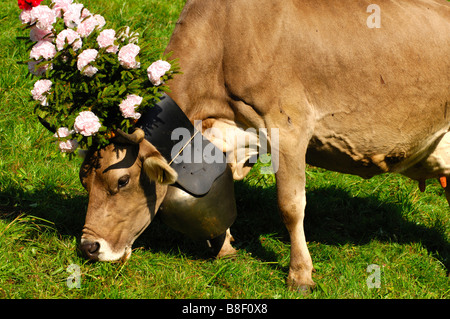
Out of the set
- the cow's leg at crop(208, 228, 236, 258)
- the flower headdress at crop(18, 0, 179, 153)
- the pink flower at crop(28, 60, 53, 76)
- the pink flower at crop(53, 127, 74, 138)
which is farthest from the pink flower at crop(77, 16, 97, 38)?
the cow's leg at crop(208, 228, 236, 258)

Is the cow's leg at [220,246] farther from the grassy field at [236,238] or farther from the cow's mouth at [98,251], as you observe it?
the cow's mouth at [98,251]

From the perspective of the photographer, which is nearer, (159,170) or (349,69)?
(159,170)

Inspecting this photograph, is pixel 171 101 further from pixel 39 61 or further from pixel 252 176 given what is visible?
pixel 252 176

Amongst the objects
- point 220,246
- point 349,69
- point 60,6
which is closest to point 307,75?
point 349,69

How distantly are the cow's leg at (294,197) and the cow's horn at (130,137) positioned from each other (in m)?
1.04

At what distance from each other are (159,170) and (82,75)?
834 millimetres

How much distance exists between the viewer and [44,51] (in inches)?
160

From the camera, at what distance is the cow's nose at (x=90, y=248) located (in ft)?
14.4

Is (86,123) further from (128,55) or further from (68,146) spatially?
(128,55)

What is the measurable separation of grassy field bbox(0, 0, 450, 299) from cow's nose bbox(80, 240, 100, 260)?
171 mm

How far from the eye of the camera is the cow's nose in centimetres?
440

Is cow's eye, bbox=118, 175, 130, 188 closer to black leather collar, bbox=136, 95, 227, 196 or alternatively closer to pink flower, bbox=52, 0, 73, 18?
black leather collar, bbox=136, 95, 227, 196

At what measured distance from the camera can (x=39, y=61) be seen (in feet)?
13.9

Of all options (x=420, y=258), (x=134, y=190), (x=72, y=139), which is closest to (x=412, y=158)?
(x=420, y=258)
